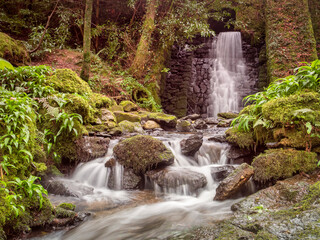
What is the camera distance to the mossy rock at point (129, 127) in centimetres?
719

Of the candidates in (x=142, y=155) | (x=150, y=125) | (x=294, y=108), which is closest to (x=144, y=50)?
(x=150, y=125)

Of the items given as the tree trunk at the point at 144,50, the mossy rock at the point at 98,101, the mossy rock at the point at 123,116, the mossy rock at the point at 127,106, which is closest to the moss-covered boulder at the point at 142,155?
the mossy rock at the point at 98,101

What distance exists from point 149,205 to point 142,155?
113 cm

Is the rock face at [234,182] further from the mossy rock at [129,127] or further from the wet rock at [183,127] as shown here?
the wet rock at [183,127]

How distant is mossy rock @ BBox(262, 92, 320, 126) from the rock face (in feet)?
3.87

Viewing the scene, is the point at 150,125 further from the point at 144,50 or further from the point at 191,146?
the point at 144,50

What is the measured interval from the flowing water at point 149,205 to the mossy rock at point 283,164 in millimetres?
748

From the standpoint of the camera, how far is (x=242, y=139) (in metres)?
4.96

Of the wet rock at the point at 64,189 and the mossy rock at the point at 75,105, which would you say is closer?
the wet rock at the point at 64,189

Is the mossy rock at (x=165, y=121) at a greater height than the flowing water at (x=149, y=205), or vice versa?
the mossy rock at (x=165, y=121)

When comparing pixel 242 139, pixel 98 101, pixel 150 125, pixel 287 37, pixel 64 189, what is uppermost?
pixel 287 37

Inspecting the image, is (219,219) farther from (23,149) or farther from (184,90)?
(184,90)

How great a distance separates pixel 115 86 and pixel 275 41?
823 cm

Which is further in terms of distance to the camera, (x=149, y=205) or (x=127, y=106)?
(x=127, y=106)
